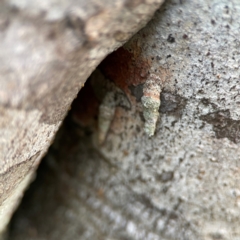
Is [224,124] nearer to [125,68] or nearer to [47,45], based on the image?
[125,68]

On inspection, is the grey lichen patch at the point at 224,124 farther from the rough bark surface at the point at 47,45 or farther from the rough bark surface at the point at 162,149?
the rough bark surface at the point at 47,45

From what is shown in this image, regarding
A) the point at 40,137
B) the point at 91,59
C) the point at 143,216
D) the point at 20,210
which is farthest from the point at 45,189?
the point at 91,59

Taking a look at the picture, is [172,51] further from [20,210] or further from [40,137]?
[20,210]

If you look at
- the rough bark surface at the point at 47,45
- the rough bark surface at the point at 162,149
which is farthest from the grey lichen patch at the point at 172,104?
the rough bark surface at the point at 47,45

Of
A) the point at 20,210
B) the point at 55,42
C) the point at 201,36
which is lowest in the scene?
the point at 20,210

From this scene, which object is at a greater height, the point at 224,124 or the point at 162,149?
the point at 224,124

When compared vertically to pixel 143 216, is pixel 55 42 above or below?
above

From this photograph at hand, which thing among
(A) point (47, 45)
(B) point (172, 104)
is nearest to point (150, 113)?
(B) point (172, 104)
